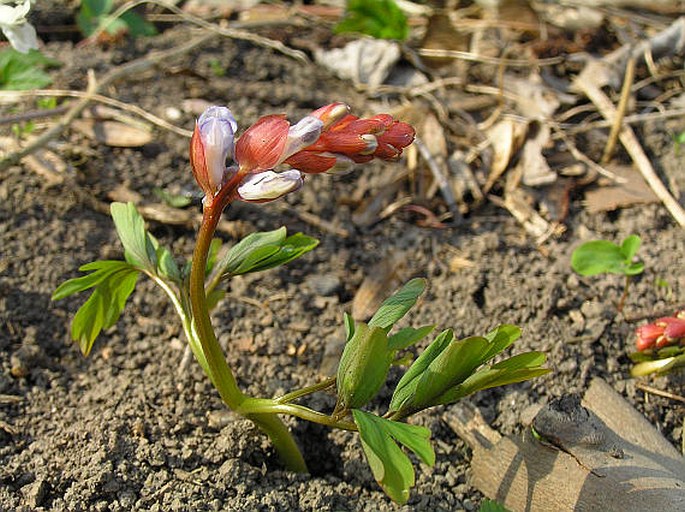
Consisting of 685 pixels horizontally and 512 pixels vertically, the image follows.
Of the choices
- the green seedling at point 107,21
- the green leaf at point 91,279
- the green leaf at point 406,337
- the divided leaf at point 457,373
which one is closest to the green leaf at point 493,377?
the divided leaf at point 457,373

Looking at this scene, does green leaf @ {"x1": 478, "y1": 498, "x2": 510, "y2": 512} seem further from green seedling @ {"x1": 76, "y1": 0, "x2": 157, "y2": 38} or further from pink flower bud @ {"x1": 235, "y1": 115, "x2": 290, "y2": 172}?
green seedling @ {"x1": 76, "y1": 0, "x2": 157, "y2": 38}

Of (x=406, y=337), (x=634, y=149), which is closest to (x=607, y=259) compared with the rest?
(x=634, y=149)

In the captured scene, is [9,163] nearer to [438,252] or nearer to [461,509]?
[438,252]

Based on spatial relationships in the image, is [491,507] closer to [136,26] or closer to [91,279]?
[91,279]

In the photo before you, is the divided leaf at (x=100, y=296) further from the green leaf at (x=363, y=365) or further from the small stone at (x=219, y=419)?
the green leaf at (x=363, y=365)

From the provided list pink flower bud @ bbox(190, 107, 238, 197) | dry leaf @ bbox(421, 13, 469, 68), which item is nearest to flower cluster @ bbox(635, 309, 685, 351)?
pink flower bud @ bbox(190, 107, 238, 197)
